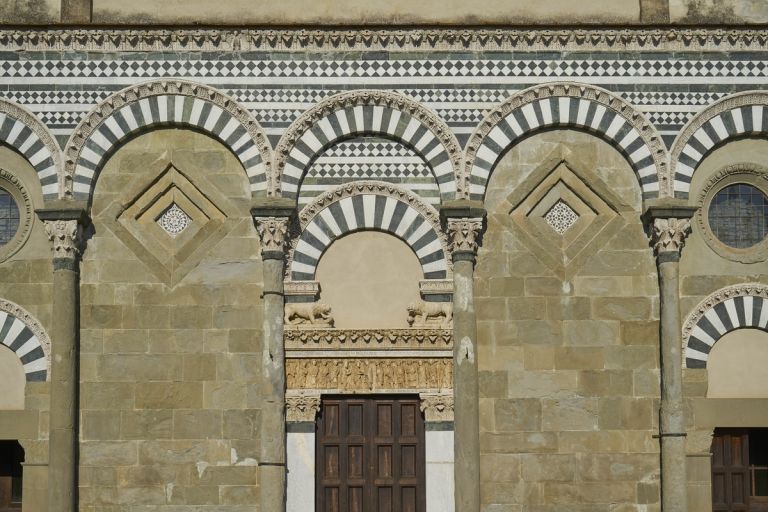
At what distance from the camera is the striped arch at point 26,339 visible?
17.9 metres

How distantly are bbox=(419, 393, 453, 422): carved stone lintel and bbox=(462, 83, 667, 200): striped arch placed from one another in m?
2.38

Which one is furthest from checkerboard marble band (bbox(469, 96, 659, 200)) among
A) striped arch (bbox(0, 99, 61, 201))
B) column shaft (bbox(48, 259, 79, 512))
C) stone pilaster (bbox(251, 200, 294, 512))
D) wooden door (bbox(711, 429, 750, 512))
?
striped arch (bbox(0, 99, 61, 201))

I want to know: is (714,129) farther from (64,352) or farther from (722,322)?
(64,352)

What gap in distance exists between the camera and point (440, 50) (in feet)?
60.2

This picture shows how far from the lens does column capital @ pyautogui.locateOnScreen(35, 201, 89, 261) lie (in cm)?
1781

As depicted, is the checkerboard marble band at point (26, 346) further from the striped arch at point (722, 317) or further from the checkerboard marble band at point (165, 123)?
the striped arch at point (722, 317)

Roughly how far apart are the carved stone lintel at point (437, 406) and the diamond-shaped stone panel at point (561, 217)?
7.79ft

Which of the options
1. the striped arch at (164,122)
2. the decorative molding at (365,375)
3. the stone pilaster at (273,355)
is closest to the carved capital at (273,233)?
the stone pilaster at (273,355)

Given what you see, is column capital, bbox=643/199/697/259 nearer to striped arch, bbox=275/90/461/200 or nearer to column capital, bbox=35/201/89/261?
striped arch, bbox=275/90/461/200

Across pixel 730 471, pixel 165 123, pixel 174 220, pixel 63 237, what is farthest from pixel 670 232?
pixel 63 237

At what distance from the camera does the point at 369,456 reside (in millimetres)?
17984

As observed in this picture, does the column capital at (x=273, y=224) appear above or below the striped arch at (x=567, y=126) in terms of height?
below

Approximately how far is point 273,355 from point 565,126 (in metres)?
4.43

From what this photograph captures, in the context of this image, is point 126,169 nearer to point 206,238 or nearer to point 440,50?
point 206,238
